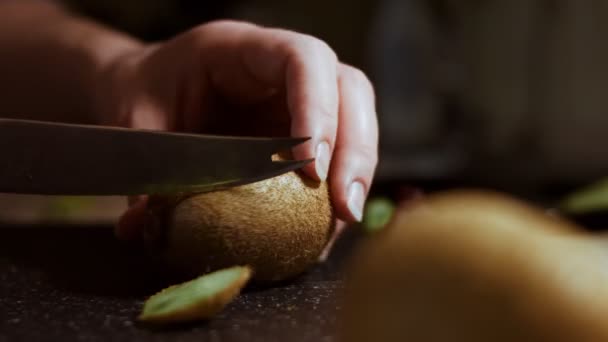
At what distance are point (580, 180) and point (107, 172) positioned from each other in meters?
1.98

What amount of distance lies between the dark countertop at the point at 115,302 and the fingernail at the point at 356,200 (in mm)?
98

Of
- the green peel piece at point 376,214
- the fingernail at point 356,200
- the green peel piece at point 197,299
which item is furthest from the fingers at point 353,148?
the green peel piece at point 376,214

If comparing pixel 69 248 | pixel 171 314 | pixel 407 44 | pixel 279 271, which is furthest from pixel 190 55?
pixel 407 44

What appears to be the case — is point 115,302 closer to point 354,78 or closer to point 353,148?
point 353,148

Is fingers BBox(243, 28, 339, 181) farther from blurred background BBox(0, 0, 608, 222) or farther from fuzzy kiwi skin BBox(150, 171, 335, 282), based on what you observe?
blurred background BBox(0, 0, 608, 222)

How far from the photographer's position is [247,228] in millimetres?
880

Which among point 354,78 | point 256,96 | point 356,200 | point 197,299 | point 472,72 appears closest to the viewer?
point 197,299

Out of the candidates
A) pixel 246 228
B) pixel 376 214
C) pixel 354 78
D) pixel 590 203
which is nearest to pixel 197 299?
pixel 246 228

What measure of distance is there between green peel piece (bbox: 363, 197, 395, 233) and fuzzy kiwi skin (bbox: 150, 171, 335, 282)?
471mm

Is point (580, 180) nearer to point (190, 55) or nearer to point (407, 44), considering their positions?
point (407, 44)

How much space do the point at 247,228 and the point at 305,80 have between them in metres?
0.25

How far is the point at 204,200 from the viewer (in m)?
0.89

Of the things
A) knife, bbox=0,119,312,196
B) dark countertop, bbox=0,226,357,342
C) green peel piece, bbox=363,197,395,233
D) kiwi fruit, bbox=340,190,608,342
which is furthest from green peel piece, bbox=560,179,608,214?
kiwi fruit, bbox=340,190,608,342

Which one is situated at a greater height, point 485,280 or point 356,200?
point 485,280
